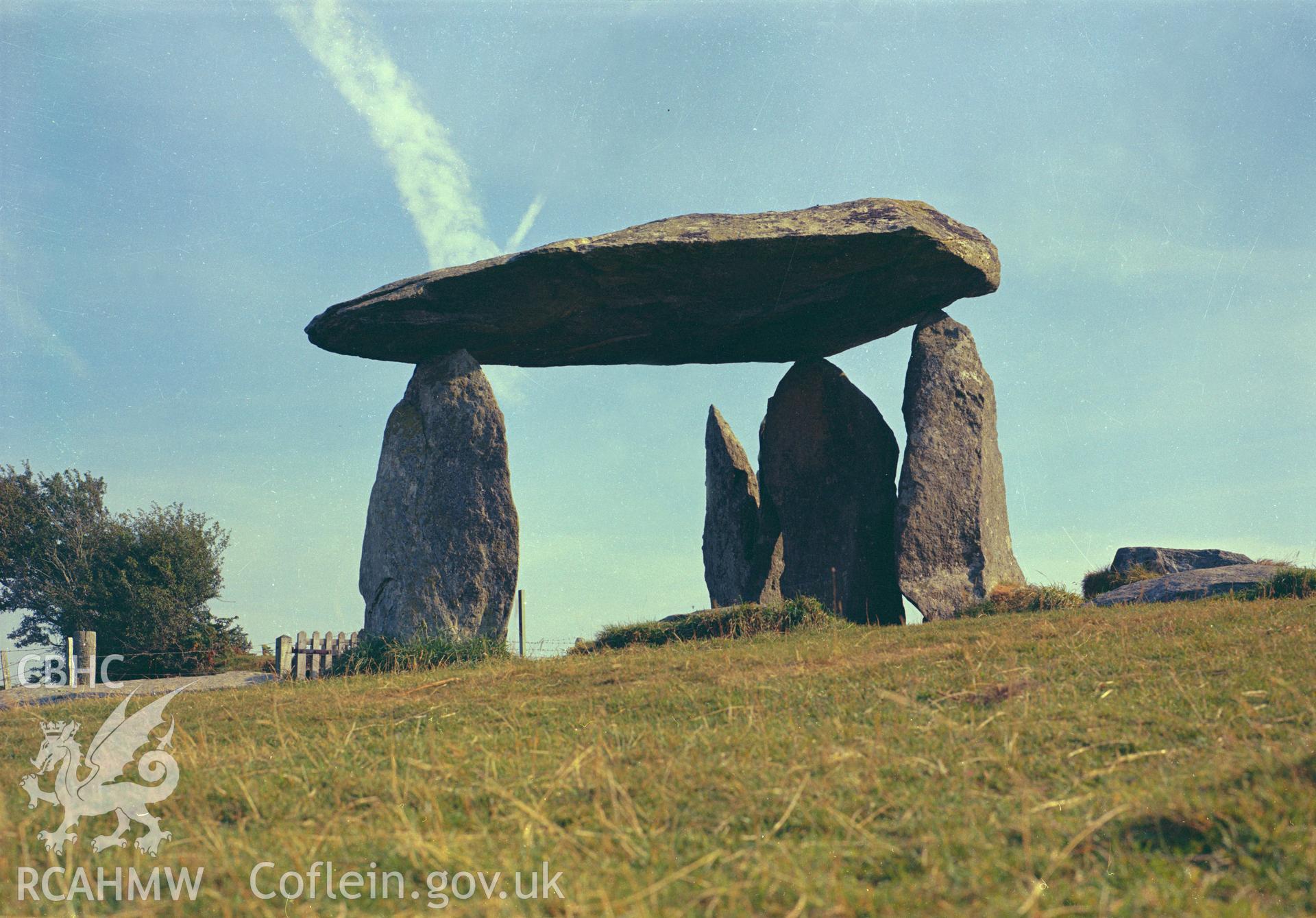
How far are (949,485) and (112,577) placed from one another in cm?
2326

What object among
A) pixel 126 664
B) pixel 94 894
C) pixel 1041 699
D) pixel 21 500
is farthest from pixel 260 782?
pixel 21 500

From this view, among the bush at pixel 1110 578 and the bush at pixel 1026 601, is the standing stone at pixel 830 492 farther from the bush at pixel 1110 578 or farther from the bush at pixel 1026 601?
the bush at pixel 1110 578

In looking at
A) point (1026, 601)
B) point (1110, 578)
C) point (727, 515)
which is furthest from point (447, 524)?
point (1110, 578)

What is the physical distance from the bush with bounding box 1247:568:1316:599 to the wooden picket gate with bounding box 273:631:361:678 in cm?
1642

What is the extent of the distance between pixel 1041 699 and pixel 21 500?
108ft

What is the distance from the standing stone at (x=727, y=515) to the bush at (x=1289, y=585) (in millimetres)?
8629

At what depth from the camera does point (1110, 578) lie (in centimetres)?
1817

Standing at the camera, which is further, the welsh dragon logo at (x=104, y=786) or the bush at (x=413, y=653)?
the bush at (x=413, y=653)

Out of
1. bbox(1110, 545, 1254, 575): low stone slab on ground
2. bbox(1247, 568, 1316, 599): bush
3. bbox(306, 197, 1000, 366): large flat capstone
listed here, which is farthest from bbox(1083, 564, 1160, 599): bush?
bbox(306, 197, 1000, 366): large flat capstone

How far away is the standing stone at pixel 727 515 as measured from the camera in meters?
19.4

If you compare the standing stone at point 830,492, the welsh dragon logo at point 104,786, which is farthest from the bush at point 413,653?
the standing stone at point 830,492

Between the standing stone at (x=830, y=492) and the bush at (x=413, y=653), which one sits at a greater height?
the standing stone at (x=830, y=492)

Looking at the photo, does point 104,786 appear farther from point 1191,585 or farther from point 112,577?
point 112,577

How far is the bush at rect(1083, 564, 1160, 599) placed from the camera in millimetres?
17797
